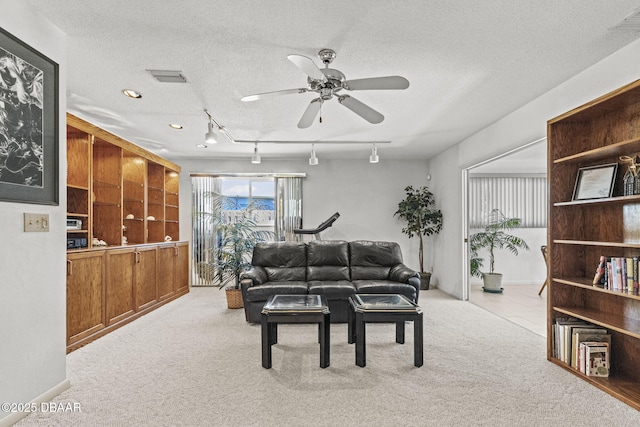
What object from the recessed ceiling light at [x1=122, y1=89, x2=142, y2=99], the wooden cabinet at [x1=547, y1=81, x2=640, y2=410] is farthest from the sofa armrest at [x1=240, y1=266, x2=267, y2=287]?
the wooden cabinet at [x1=547, y1=81, x2=640, y2=410]

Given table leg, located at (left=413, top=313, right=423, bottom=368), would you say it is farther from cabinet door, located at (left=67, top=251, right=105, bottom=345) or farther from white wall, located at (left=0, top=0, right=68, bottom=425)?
cabinet door, located at (left=67, top=251, right=105, bottom=345)

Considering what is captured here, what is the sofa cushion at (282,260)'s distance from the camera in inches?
191

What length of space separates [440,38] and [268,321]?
2428 mm

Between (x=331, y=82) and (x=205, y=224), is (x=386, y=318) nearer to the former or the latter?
(x=331, y=82)

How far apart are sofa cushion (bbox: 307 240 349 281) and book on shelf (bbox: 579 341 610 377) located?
9.00 ft

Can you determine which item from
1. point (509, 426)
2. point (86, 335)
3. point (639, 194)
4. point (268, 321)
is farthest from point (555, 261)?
point (86, 335)

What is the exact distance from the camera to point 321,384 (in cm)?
258

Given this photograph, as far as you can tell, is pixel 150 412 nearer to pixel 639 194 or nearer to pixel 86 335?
pixel 86 335

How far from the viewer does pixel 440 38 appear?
2520mm

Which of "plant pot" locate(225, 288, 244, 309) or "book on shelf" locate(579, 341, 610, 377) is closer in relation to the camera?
"book on shelf" locate(579, 341, 610, 377)

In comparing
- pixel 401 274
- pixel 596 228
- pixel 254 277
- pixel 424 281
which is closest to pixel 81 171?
pixel 254 277

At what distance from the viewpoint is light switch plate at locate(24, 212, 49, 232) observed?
216 cm

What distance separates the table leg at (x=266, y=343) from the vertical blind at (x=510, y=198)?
5.63 m

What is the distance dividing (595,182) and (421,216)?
368 centimetres
